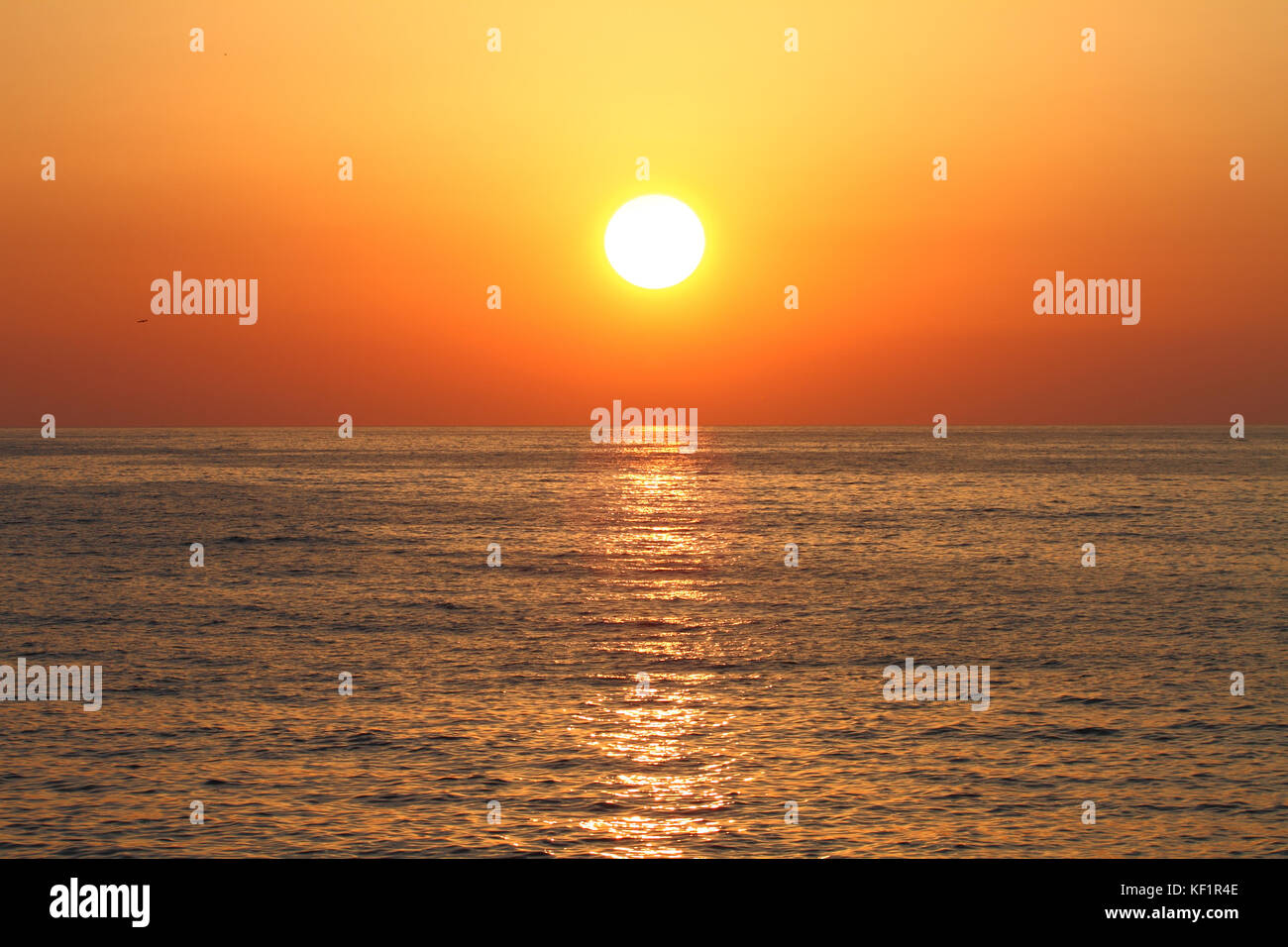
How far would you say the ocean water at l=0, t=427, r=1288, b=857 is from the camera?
20.2 metres

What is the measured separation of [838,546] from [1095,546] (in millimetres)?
16239

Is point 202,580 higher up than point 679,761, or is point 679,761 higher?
point 202,580

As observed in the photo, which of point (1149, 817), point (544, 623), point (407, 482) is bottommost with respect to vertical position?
point (1149, 817)

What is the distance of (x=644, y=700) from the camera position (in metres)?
29.7

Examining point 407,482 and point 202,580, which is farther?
point 407,482

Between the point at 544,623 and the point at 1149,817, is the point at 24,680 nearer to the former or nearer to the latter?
the point at 544,623

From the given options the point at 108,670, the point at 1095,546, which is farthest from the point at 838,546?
the point at 108,670

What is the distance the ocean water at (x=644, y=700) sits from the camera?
66.3 ft

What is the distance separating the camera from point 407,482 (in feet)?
505

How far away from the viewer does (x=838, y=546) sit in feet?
241
